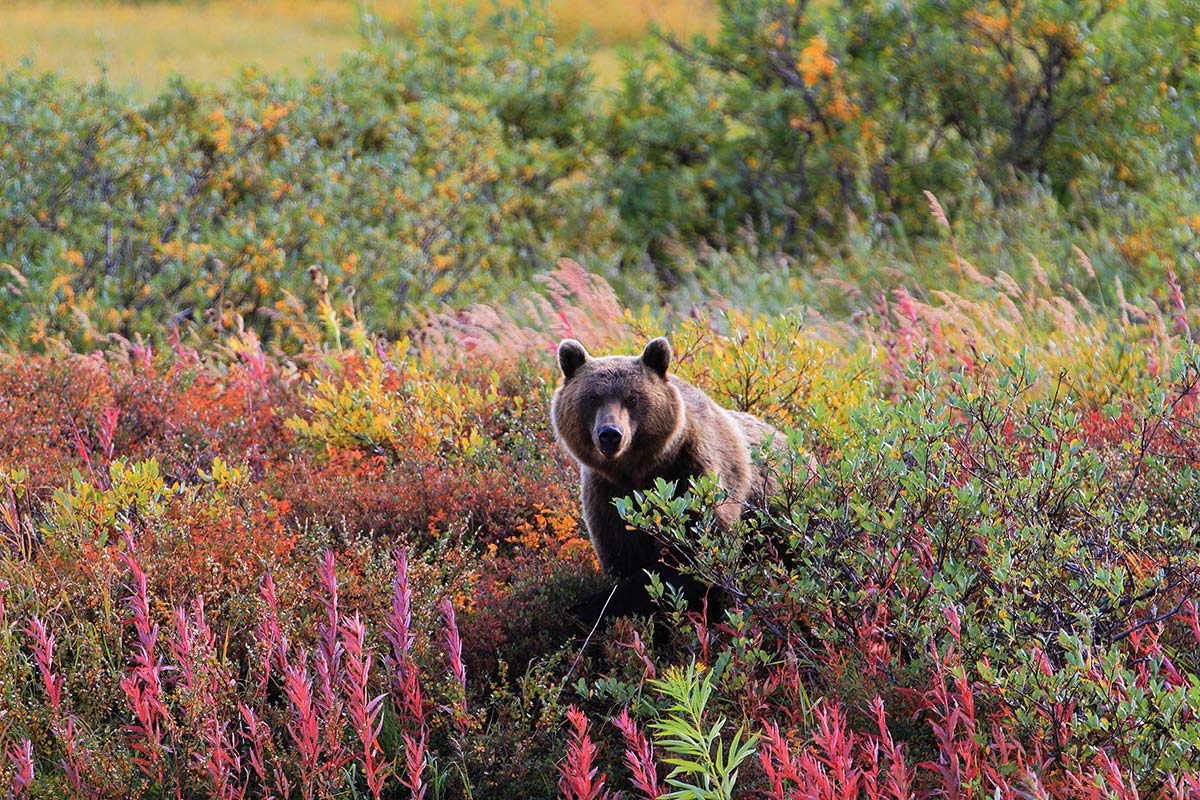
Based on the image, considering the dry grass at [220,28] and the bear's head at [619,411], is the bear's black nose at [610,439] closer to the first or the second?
the bear's head at [619,411]

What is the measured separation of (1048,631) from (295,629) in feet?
7.73

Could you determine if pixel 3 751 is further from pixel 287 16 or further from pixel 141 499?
pixel 287 16

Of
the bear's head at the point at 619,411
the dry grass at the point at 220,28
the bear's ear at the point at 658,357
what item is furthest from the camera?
the dry grass at the point at 220,28

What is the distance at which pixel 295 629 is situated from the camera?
4035mm

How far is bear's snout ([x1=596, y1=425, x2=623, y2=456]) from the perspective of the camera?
4469 millimetres

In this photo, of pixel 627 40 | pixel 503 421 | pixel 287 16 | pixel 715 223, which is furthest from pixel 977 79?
pixel 287 16

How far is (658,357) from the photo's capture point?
488 cm

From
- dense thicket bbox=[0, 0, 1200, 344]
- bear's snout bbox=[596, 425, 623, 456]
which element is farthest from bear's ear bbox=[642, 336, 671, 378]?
dense thicket bbox=[0, 0, 1200, 344]

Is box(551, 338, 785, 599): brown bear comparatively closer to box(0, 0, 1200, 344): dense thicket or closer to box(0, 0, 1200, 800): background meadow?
box(0, 0, 1200, 800): background meadow

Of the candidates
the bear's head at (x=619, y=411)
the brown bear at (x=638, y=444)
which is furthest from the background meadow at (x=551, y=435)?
the bear's head at (x=619, y=411)

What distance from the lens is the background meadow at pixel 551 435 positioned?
3.27 m

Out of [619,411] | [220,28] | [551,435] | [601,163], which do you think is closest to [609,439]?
[619,411]

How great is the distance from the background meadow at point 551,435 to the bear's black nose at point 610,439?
36 cm

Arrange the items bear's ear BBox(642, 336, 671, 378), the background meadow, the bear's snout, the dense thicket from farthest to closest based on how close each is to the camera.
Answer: the dense thicket < bear's ear BBox(642, 336, 671, 378) < the bear's snout < the background meadow
